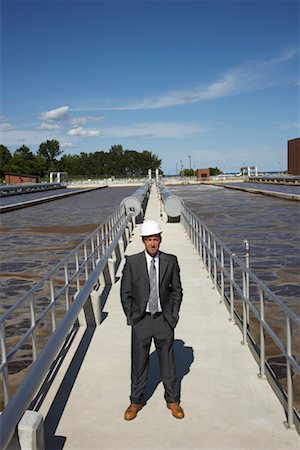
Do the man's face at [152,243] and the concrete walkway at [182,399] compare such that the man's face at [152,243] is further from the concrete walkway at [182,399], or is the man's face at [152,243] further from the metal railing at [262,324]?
the concrete walkway at [182,399]

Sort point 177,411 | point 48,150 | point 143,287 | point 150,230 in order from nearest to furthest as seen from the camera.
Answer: point 150,230, point 143,287, point 177,411, point 48,150

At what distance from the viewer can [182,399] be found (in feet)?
15.6

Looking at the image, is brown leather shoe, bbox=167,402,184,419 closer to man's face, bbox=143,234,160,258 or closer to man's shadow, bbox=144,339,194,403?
man's shadow, bbox=144,339,194,403

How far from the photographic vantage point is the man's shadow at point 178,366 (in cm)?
501

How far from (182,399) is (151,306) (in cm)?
113

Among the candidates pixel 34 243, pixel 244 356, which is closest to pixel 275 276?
pixel 244 356

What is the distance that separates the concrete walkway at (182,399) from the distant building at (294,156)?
293 feet

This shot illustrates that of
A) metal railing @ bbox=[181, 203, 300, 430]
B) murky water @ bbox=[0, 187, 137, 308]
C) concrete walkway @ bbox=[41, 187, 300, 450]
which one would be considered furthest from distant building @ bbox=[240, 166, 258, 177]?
concrete walkway @ bbox=[41, 187, 300, 450]

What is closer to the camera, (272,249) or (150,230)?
(150,230)

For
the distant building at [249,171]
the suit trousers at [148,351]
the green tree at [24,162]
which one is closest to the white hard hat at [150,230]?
the suit trousers at [148,351]

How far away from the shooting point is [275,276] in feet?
37.6

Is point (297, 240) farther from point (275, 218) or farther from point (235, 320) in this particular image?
point (235, 320)

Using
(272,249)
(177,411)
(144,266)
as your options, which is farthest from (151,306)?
(272,249)

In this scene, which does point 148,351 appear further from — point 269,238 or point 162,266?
point 269,238
